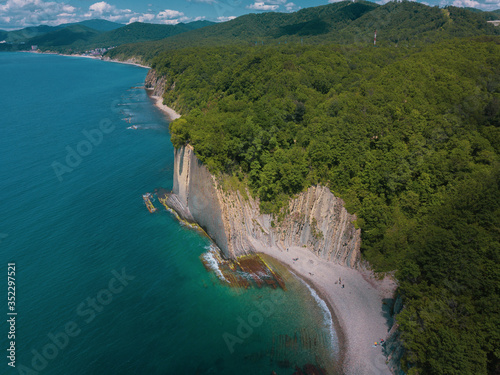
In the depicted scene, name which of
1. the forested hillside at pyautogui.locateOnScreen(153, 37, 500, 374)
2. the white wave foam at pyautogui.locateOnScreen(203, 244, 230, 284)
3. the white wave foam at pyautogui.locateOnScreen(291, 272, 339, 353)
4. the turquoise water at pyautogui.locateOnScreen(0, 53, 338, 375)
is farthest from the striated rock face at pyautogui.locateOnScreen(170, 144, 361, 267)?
the white wave foam at pyautogui.locateOnScreen(291, 272, 339, 353)

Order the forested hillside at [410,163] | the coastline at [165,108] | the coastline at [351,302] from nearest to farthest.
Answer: the forested hillside at [410,163] → the coastline at [351,302] → the coastline at [165,108]

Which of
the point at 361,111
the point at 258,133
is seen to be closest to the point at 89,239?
the point at 258,133

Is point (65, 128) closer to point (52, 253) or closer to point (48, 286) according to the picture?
point (52, 253)

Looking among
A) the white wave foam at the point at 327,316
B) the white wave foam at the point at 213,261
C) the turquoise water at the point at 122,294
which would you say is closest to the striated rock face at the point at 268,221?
the white wave foam at the point at 213,261

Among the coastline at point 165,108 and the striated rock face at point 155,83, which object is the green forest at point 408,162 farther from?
the striated rock face at point 155,83

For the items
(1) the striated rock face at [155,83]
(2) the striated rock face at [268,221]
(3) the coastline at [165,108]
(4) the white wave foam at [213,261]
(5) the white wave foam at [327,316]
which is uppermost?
(1) the striated rock face at [155,83]
